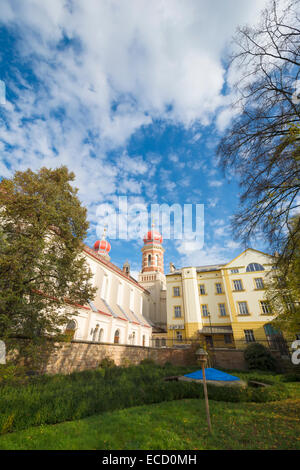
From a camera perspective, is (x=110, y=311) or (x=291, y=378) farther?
(x=110, y=311)

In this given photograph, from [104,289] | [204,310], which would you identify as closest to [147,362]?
[104,289]

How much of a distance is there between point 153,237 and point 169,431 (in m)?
46.5

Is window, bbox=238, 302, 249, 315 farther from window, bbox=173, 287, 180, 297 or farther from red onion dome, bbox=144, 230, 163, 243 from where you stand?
red onion dome, bbox=144, 230, 163, 243

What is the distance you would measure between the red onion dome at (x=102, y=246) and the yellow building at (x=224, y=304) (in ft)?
66.5

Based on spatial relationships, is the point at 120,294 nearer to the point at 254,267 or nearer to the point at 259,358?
the point at 259,358

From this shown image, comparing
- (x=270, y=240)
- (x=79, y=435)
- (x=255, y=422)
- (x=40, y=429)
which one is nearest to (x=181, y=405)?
(x=255, y=422)

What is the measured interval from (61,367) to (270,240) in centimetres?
1314

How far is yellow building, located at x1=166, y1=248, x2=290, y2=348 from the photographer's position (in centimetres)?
2458

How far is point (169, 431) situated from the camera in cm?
529

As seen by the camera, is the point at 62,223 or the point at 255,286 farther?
the point at 255,286

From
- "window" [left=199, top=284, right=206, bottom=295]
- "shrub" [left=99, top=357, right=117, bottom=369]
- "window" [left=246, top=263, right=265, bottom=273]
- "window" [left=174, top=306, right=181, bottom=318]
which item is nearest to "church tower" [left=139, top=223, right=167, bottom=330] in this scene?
"window" [left=174, top=306, right=181, bottom=318]

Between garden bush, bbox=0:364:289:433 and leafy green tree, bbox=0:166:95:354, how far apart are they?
7.05ft

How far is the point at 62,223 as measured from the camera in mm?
11008
